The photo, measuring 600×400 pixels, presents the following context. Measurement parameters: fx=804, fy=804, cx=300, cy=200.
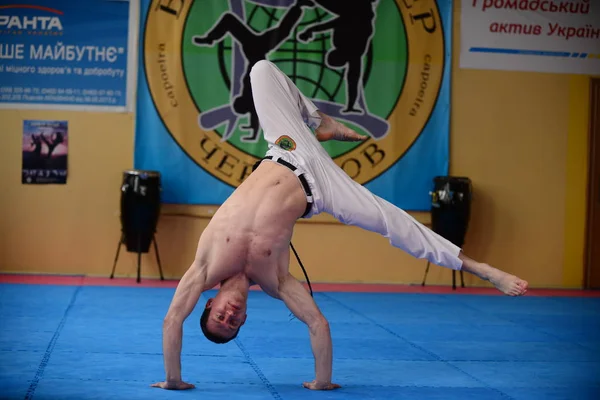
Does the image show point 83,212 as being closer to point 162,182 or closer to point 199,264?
point 162,182

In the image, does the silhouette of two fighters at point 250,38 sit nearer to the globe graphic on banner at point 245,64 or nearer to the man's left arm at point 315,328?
the globe graphic on banner at point 245,64

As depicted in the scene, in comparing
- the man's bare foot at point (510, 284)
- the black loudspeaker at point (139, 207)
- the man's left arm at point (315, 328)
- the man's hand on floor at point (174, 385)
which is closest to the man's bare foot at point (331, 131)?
the man's left arm at point (315, 328)

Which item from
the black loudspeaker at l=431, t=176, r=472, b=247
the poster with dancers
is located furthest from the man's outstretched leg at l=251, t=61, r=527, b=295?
the poster with dancers

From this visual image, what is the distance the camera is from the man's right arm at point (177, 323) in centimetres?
399

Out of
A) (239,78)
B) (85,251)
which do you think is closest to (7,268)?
(85,251)

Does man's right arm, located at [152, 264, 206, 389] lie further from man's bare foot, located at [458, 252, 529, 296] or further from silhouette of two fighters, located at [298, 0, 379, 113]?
silhouette of two fighters, located at [298, 0, 379, 113]

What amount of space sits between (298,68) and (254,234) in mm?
5361

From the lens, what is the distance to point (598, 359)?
17.6 ft

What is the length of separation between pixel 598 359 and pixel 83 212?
5828mm

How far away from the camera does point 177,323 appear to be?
3.99 m

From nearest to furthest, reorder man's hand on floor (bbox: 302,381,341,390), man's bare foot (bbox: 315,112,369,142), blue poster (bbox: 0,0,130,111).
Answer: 1. man's hand on floor (bbox: 302,381,341,390)
2. man's bare foot (bbox: 315,112,369,142)
3. blue poster (bbox: 0,0,130,111)

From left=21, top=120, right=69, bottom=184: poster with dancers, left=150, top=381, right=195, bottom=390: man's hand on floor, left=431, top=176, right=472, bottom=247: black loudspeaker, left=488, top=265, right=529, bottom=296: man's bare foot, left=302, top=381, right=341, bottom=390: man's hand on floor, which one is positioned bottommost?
left=302, top=381, right=341, bottom=390: man's hand on floor

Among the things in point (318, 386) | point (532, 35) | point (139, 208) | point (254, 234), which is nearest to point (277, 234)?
point (254, 234)

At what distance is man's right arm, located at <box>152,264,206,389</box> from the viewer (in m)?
3.99
